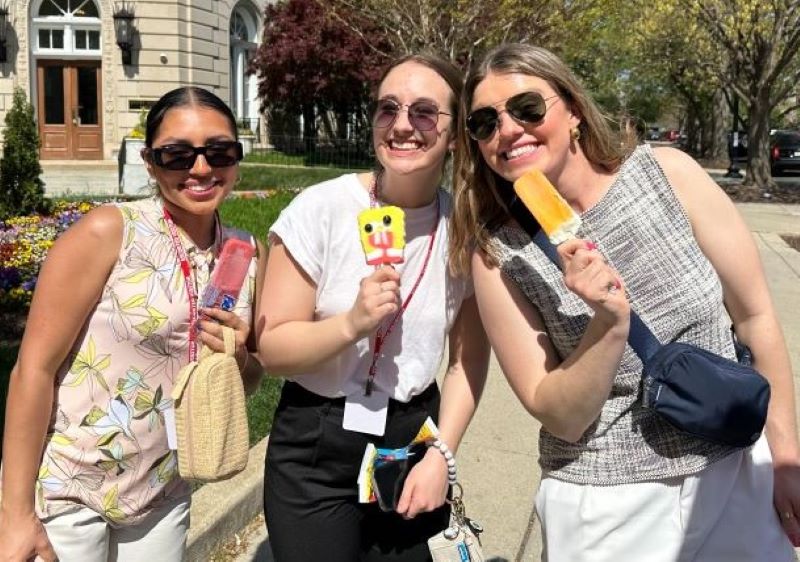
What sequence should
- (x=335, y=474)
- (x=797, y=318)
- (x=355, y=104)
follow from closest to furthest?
(x=335, y=474), (x=797, y=318), (x=355, y=104)

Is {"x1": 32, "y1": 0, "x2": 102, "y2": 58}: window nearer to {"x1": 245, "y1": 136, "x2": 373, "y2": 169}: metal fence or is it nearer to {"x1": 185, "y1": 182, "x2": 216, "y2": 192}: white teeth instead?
{"x1": 245, "y1": 136, "x2": 373, "y2": 169}: metal fence

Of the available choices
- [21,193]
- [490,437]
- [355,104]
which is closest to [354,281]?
[490,437]

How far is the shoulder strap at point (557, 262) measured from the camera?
6.35 ft

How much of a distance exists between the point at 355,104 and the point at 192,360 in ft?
96.3

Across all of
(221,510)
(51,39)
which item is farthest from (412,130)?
(51,39)

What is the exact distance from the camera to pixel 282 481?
91.9 inches

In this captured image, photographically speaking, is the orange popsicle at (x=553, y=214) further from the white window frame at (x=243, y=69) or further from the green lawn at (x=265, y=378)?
the white window frame at (x=243, y=69)

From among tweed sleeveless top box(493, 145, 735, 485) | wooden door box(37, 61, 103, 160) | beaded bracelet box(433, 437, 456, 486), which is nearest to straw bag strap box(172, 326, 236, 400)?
beaded bracelet box(433, 437, 456, 486)

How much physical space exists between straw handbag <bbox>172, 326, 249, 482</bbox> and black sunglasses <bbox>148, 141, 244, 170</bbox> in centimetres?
55

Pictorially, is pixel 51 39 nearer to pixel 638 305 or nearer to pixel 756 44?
pixel 756 44

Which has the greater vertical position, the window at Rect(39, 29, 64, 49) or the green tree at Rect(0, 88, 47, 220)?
the window at Rect(39, 29, 64, 49)

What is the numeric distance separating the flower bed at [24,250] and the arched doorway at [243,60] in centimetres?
2143

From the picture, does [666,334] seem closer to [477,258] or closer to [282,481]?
[477,258]

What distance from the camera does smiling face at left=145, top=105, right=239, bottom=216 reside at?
2162 mm
